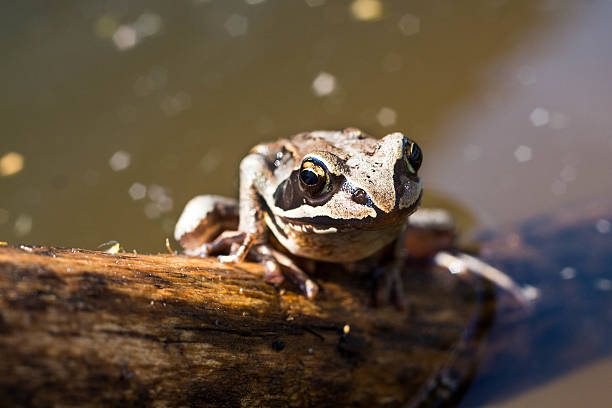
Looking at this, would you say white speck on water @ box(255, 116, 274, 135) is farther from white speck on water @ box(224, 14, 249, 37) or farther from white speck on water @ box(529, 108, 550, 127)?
white speck on water @ box(529, 108, 550, 127)

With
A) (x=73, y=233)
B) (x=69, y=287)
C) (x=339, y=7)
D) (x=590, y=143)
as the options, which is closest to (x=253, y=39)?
(x=339, y=7)

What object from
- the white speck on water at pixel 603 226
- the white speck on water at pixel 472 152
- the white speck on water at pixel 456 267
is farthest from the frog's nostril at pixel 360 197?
the white speck on water at pixel 472 152

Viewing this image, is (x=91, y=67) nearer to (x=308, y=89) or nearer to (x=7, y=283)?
(x=308, y=89)

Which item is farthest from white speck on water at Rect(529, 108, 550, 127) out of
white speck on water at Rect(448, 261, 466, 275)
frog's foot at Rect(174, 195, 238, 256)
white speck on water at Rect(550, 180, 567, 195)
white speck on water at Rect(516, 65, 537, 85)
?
frog's foot at Rect(174, 195, 238, 256)

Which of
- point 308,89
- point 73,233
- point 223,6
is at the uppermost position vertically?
point 223,6

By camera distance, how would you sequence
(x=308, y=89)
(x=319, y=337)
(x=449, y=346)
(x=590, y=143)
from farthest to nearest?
(x=308, y=89) → (x=590, y=143) → (x=449, y=346) → (x=319, y=337)

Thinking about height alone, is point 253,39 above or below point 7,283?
above

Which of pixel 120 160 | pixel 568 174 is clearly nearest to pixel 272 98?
pixel 120 160

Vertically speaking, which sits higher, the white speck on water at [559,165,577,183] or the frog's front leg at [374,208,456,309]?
the white speck on water at [559,165,577,183]

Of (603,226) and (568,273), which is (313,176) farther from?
(603,226)
